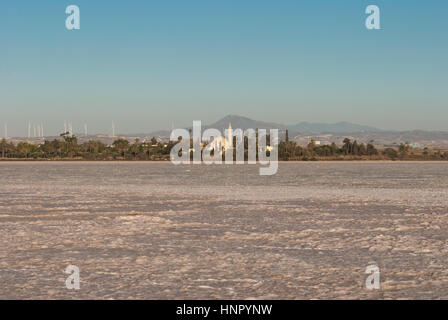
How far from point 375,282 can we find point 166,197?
47.2ft

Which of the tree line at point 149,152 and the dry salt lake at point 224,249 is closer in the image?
the dry salt lake at point 224,249

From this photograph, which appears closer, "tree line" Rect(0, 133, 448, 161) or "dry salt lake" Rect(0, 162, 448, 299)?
"dry salt lake" Rect(0, 162, 448, 299)

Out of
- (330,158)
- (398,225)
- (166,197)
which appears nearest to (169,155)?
(330,158)

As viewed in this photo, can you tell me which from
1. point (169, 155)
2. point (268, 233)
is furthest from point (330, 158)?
point (268, 233)

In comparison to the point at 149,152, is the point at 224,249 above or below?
above

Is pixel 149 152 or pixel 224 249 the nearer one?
pixel 224 249

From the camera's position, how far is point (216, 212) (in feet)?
52.3

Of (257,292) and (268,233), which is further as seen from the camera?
(268,233)
